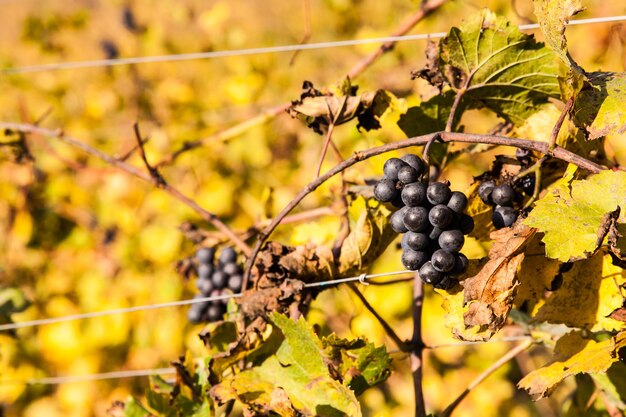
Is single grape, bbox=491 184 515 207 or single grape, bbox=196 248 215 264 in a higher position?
single grape, bbox=491 184 515 207

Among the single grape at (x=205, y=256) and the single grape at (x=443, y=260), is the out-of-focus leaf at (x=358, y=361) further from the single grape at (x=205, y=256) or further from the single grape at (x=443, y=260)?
the single grape at (x=205, y=256)

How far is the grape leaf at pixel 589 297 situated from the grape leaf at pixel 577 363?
0.03 meters

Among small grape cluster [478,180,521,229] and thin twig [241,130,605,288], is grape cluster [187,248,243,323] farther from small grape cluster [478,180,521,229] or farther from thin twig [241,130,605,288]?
small grape cluster [478,180,521,229]

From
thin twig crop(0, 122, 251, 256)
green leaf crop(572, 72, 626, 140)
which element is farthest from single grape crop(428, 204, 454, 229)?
thin twig crop(0, 122, 251, 256)

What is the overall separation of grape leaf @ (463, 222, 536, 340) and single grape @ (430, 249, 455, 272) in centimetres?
4

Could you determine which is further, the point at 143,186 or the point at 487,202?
the point at 143,186

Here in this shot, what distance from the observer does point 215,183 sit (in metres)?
2.87

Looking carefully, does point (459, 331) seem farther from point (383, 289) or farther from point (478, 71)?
point (383, 289)

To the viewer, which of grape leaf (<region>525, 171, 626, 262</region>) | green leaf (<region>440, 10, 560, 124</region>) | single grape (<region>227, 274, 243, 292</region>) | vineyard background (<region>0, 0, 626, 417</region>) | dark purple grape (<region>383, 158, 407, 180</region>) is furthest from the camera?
vineyard background (<region>0, 0, 626, 417</region>)

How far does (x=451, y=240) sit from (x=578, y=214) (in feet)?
0.53

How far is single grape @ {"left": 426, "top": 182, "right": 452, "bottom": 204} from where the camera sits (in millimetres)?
854

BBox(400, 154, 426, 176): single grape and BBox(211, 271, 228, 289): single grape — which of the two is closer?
BBox(400, 154, 426, 176): single grape

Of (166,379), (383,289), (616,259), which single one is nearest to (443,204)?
(616,259)

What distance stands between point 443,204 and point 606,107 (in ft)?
0.85
